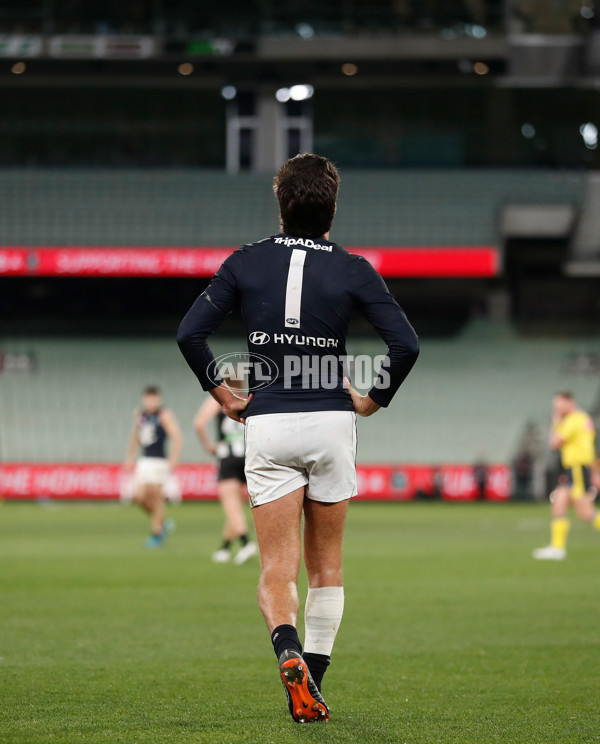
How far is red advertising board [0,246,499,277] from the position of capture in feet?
101

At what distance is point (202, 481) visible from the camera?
2969 cm

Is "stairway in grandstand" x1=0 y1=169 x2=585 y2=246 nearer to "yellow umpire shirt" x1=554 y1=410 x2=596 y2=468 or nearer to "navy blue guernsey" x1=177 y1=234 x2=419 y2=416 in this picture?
"yellow umpire shirt" x1=554 y1=410 x2=596 y2=468

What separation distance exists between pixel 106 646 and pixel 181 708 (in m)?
2.45

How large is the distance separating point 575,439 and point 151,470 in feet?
19.5

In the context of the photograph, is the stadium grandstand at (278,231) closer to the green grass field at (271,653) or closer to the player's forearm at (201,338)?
the green grass field at (271,653)

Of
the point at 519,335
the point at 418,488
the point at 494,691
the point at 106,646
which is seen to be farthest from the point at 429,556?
the point at 519,335

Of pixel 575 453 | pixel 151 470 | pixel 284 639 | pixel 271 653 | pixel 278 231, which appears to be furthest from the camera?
pixel 278 231

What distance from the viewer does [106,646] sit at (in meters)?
8.14

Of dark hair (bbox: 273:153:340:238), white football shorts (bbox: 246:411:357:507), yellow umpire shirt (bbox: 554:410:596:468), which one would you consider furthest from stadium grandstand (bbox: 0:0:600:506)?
white football shorts (bbox: 246:411:357:507)

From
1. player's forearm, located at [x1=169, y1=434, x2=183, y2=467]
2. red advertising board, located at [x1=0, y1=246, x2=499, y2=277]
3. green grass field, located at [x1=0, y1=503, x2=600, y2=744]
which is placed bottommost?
green grass field, located at [x1=0, y1=503, x2=600, y2=744]

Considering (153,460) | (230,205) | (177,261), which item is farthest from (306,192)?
(230,205)

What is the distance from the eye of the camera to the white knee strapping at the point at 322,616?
17.5 feet

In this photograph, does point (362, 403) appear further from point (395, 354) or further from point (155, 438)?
point (155, 438)

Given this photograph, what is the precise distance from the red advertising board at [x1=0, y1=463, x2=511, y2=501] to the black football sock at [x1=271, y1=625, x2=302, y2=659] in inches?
961
